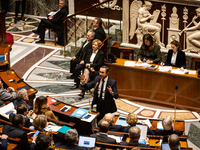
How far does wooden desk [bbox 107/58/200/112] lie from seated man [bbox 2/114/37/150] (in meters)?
3.24

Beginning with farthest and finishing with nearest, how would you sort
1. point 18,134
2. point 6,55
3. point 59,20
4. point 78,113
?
point 59,20, point 6,55, point 78,113, point 18,134


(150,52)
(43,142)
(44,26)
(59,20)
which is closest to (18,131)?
(43,142)

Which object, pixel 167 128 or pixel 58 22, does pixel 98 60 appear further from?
pixel 58 22

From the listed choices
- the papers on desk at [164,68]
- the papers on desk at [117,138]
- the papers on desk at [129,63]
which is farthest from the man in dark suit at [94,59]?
the papers on desk at [117,138]

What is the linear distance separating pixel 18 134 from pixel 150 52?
154 inches

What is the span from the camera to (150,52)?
750 cm

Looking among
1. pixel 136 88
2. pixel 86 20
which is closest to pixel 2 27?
pixel 86 20

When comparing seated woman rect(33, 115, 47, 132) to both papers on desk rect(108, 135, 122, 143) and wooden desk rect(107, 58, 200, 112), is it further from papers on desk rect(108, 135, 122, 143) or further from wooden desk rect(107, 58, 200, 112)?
wooden desk rect(107, 58, 200, 112)

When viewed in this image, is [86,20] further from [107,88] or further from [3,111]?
[3,111]

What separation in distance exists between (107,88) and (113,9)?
4633mm

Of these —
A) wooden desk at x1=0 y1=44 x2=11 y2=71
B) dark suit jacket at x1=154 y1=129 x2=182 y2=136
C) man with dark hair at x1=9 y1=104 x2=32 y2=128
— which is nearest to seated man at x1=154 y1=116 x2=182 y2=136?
dark suit jacket at x1=154 y1=129 x2=182 y2=136

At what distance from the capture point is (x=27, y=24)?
1302 centimetres

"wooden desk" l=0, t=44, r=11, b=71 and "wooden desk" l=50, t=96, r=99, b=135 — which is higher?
"wooden desk" l=0, t=44, r=11, b=71

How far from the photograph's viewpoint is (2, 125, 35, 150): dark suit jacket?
4.50m
